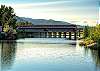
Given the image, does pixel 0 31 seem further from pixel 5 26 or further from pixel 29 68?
pixel 29 68

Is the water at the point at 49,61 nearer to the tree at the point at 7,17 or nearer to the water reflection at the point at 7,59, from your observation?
the water reflection at the point at 7,59

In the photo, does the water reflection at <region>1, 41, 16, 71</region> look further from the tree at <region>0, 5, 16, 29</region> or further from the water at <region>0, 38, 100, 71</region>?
the tree at <region>0, 5, 16, 29</region>

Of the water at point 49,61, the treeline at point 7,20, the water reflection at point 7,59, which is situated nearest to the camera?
the water at point 49,61

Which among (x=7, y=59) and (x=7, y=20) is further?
(x=7, y=20)

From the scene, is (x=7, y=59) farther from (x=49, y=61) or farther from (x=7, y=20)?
(x=7, y=20)

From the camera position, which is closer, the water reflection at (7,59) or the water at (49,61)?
the water at (49,61)

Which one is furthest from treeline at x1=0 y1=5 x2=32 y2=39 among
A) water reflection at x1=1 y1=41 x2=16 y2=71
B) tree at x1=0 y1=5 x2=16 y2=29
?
water reflection at x1=1 y1=41 x2=16 y2=71

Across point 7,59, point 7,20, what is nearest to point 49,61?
point 7,59

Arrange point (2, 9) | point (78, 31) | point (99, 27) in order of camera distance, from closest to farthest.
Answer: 1. point (99, 27)
2. point (2, 9)
3. point (78, 31)

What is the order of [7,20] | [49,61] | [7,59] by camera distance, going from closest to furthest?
[49,61] → [7,59] → [7,20]

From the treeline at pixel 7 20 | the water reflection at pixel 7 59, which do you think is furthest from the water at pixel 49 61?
the treeline at pixel 7 20

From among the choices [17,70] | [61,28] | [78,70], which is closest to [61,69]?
[78,70]

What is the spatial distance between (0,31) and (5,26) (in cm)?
510

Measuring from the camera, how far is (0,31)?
118438 mm
